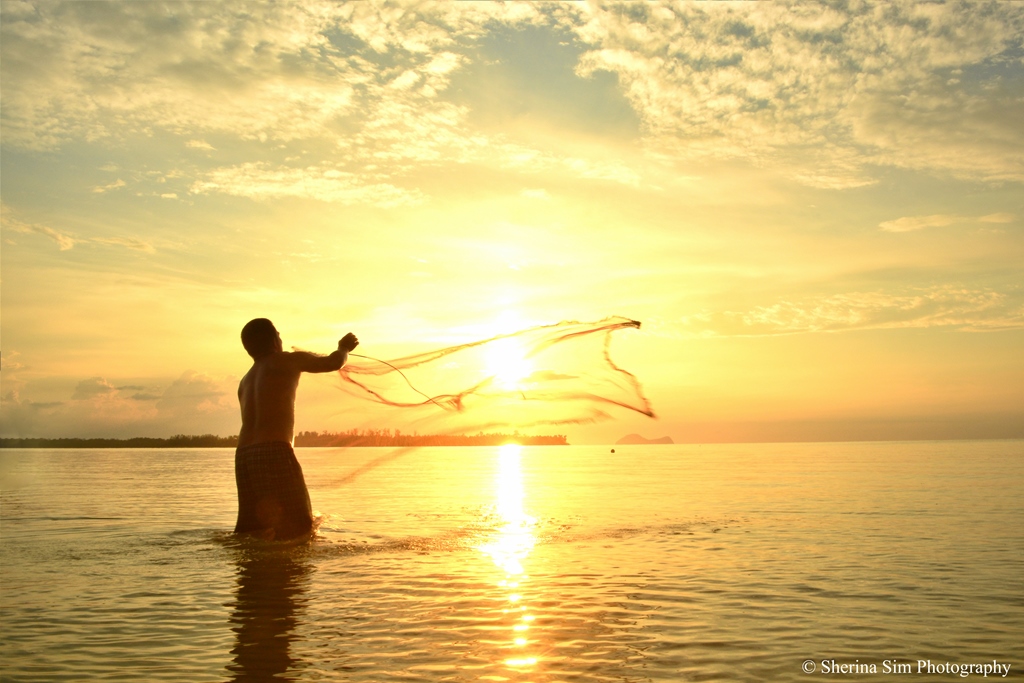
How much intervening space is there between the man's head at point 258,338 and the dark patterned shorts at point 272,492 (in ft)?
5.30

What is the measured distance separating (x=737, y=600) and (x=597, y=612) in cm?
235

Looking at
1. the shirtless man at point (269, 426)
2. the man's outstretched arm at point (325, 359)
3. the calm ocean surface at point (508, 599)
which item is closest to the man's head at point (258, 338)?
the shirtless man at point (269, 426)

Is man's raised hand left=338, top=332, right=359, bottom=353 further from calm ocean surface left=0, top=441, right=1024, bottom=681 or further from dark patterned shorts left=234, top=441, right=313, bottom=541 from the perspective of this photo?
calm ocean surface left=0, top=441, right=1024, bottom=681

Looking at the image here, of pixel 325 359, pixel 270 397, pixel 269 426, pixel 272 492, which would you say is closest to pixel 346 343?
pixel 325 359

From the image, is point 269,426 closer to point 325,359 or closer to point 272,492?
point 272,492

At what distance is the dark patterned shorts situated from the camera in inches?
532

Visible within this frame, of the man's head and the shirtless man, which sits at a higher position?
the man's head

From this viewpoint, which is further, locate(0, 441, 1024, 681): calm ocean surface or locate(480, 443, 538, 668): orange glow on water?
locate(480, 443, 538, 668): orange glow on water

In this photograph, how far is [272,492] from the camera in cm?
1377

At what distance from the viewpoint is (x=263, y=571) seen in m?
12.9

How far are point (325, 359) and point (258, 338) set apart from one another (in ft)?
4.91

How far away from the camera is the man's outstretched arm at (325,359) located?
1283cm

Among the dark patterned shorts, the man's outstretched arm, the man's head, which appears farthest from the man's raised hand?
the dark patterned shorts

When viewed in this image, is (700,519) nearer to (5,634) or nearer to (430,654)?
(430,654)
